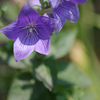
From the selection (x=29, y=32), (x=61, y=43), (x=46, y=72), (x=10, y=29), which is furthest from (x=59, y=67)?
(x=10, y=29)

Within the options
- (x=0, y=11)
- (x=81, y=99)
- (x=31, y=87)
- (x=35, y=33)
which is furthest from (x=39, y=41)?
(x=81, y=99)

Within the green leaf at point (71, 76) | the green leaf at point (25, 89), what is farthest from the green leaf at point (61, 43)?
the green leaf at point (25, 89)

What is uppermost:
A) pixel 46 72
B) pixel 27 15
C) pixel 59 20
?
pixel 27 15

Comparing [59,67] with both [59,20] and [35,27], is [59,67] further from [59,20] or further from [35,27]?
[59,20]

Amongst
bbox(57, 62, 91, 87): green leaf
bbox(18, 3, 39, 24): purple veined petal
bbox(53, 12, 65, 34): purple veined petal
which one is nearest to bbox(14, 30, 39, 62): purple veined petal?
bbox(18, 3, 39, 24): purple veined petal

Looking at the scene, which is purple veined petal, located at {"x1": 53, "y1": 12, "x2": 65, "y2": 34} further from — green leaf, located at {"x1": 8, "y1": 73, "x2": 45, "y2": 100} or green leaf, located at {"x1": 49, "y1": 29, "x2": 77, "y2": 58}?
green leaf, located at {"x1": 8, "y1": 73, "x2": 45, "y2": 100}

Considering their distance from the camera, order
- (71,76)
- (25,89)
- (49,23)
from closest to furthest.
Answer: (49,23) < (25,89) < (71,76)

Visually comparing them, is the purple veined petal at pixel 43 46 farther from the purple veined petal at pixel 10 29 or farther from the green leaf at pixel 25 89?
the green leaf at pixel 25 89
